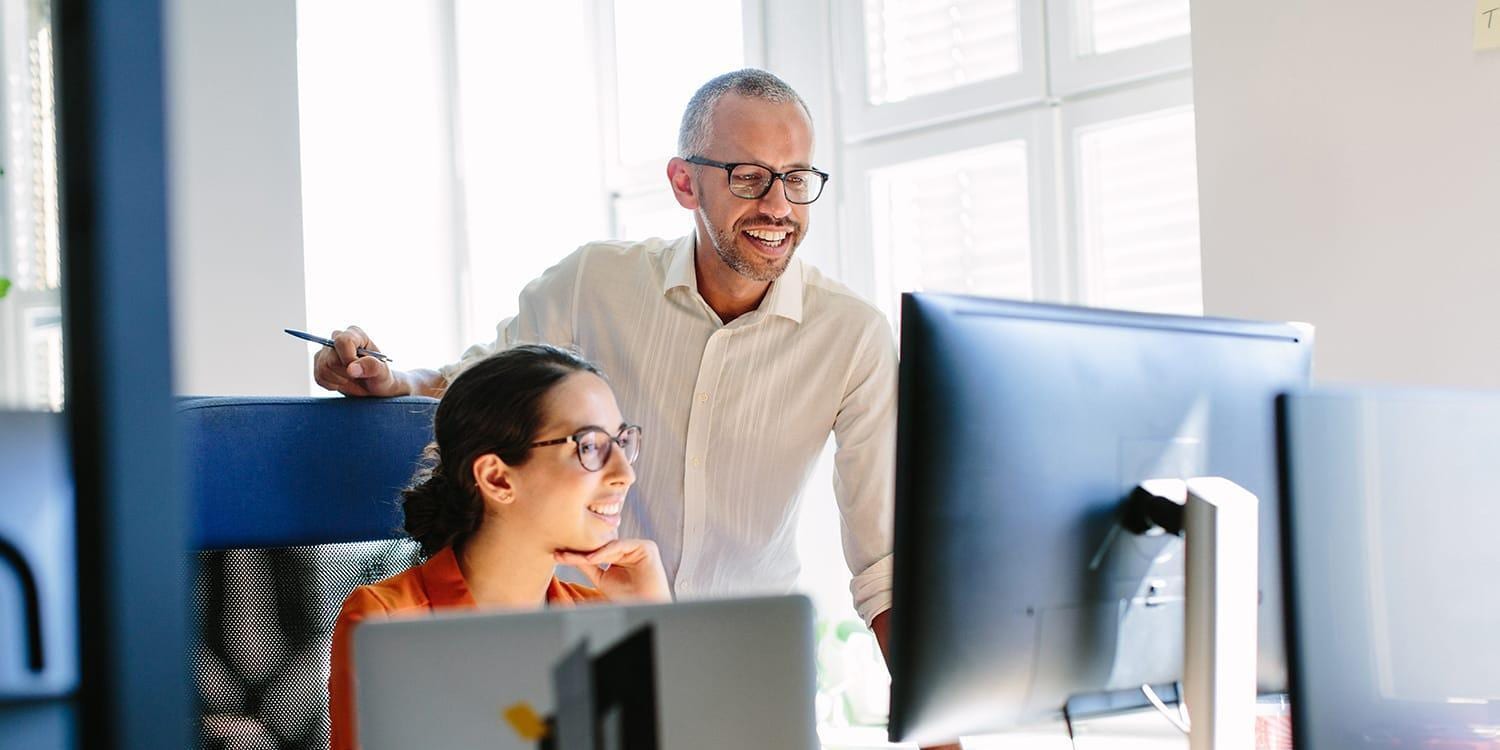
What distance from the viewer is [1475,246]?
1846 millimetres

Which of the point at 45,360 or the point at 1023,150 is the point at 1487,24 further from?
the point at 45,360

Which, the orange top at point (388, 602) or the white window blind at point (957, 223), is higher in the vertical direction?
the white window blind at point (957, 223)

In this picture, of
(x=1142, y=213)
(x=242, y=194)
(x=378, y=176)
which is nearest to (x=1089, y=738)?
(x=1142, y=213)

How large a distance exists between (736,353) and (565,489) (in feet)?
1.82

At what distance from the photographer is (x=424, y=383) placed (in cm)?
190

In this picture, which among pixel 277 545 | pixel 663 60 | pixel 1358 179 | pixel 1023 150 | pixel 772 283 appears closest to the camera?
pixel 277 545

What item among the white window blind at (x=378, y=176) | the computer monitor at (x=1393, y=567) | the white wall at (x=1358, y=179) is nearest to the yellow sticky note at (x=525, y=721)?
the computer monitor at (x=1393, y=567)

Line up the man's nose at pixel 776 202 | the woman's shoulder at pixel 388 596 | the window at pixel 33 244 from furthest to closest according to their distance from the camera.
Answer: the man's nose at pixel 776 202
the woman's shoulder at pixel 388 596
the window at pixel 33 244

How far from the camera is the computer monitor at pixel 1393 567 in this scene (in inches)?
36.6

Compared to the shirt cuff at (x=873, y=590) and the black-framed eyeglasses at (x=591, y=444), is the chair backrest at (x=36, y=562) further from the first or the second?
the shirt cuff at (x=873, y=590)

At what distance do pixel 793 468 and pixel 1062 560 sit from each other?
1.06 m

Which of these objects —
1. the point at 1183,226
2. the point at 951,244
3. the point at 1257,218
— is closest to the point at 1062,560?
the point at 1257,218

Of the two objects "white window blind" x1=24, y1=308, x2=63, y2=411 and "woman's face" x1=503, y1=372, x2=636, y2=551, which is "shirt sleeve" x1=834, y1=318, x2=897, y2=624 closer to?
"woman's face" x1=503, y1=372, x2=636, y2=551

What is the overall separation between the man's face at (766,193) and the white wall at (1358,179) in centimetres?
66
